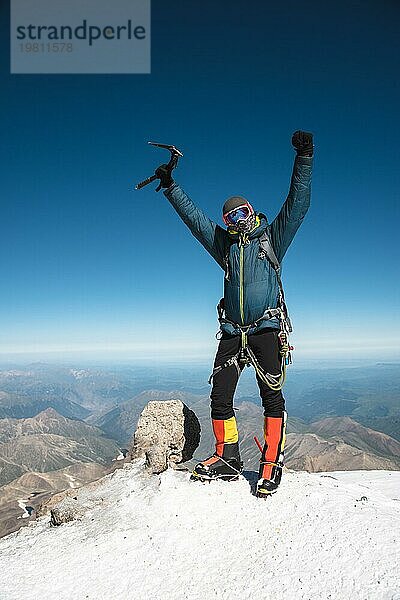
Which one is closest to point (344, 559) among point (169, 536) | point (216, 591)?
point (216, 591)

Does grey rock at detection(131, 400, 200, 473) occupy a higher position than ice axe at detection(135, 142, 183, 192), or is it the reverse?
ice axe at detection(135, 142, 183, 192)

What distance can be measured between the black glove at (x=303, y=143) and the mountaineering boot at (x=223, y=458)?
15.3 ft

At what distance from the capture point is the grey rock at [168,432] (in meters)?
9.55

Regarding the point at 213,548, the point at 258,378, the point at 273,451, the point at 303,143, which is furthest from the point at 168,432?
the point at 303,143

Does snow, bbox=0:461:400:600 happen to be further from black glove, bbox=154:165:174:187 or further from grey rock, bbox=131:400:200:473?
black glove, bbox=154:165:174:187

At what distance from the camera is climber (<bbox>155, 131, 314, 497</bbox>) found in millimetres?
7133

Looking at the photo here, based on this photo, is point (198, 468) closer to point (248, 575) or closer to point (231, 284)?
point (248, 575)

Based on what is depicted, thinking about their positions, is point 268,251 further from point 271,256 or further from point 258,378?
point 258,378

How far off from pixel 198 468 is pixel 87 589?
292 cm

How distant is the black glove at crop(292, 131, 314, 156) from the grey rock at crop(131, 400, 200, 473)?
654cm

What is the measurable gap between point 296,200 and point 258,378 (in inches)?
120

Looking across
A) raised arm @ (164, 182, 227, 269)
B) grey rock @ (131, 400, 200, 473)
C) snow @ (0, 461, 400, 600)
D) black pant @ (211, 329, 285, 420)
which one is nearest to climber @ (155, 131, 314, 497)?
black pant @ (211, 329, 285, 420)

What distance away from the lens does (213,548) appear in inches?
222

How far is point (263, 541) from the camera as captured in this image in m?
5.62
